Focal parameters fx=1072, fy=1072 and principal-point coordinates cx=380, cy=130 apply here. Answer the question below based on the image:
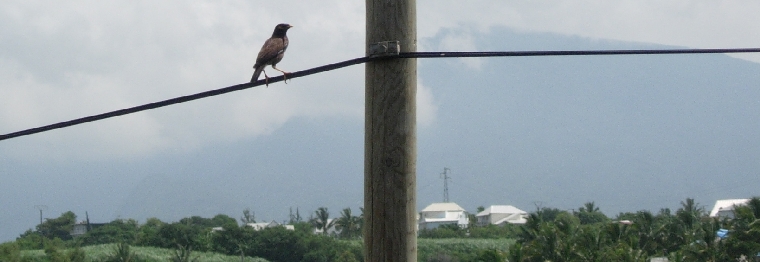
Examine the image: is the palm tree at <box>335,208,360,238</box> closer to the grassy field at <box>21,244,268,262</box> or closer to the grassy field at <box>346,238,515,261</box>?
the grassy field at <box>346,238,515,261</box>

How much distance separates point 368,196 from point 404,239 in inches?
12.1

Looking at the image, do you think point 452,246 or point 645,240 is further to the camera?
point 452,246

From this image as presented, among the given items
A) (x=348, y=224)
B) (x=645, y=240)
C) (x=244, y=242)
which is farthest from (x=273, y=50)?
(x=348, y=224)

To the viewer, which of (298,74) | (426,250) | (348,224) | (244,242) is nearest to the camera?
(298,74)

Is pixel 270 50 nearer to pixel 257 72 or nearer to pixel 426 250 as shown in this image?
pixel 257 72

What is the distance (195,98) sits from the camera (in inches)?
264

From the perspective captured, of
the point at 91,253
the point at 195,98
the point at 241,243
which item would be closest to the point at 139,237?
the point at 241,243

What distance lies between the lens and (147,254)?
143 metres

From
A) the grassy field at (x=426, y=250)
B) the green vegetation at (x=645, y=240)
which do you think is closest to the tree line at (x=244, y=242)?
the grassy field at (x=426, y=250)

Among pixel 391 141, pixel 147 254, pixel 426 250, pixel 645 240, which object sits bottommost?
pixel 147 254

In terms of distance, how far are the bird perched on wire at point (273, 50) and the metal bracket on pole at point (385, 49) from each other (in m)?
2.77

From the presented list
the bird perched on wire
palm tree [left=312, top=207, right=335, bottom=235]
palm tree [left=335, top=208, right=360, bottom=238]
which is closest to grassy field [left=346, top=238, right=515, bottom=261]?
palm tree [left=335, top=208, right=360, bottom=238]

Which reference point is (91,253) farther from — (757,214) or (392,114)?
(392,114)

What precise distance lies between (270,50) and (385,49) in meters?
3.52
